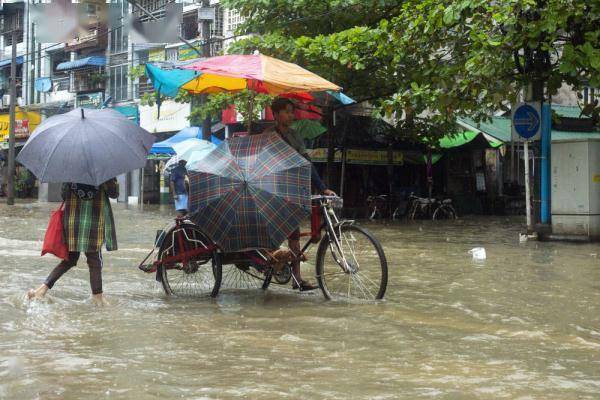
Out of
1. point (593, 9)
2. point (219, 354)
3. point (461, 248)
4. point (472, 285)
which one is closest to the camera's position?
point (219, 354)

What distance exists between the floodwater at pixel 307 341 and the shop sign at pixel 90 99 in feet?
110

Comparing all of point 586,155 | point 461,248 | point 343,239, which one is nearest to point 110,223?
point 343,239

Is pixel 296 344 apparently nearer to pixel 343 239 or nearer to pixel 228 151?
pixel 343 239

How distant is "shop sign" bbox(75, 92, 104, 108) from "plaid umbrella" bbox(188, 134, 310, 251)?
1427 inches

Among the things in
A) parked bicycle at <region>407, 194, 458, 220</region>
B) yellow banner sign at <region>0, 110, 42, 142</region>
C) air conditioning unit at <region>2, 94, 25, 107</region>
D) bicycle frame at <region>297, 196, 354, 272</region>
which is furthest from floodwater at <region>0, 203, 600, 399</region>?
air conditioning unit at <region>2, 94, 25, 107</region>

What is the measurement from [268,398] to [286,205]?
9.85 feet

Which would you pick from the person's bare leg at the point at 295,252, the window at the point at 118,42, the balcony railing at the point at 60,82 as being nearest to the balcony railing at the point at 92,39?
the window at the point at 118,42

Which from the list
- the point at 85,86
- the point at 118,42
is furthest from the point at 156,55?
the point at 85,86

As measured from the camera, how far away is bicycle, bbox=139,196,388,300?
22.9 ft

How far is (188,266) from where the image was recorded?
293 inches

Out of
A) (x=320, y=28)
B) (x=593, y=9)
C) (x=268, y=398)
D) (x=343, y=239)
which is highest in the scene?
(x=320, y=28)

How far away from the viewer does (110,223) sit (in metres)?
7.07

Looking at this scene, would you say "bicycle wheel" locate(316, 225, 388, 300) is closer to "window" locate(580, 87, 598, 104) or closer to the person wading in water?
the person wading in water

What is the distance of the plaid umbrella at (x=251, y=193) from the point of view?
6.91 meters
